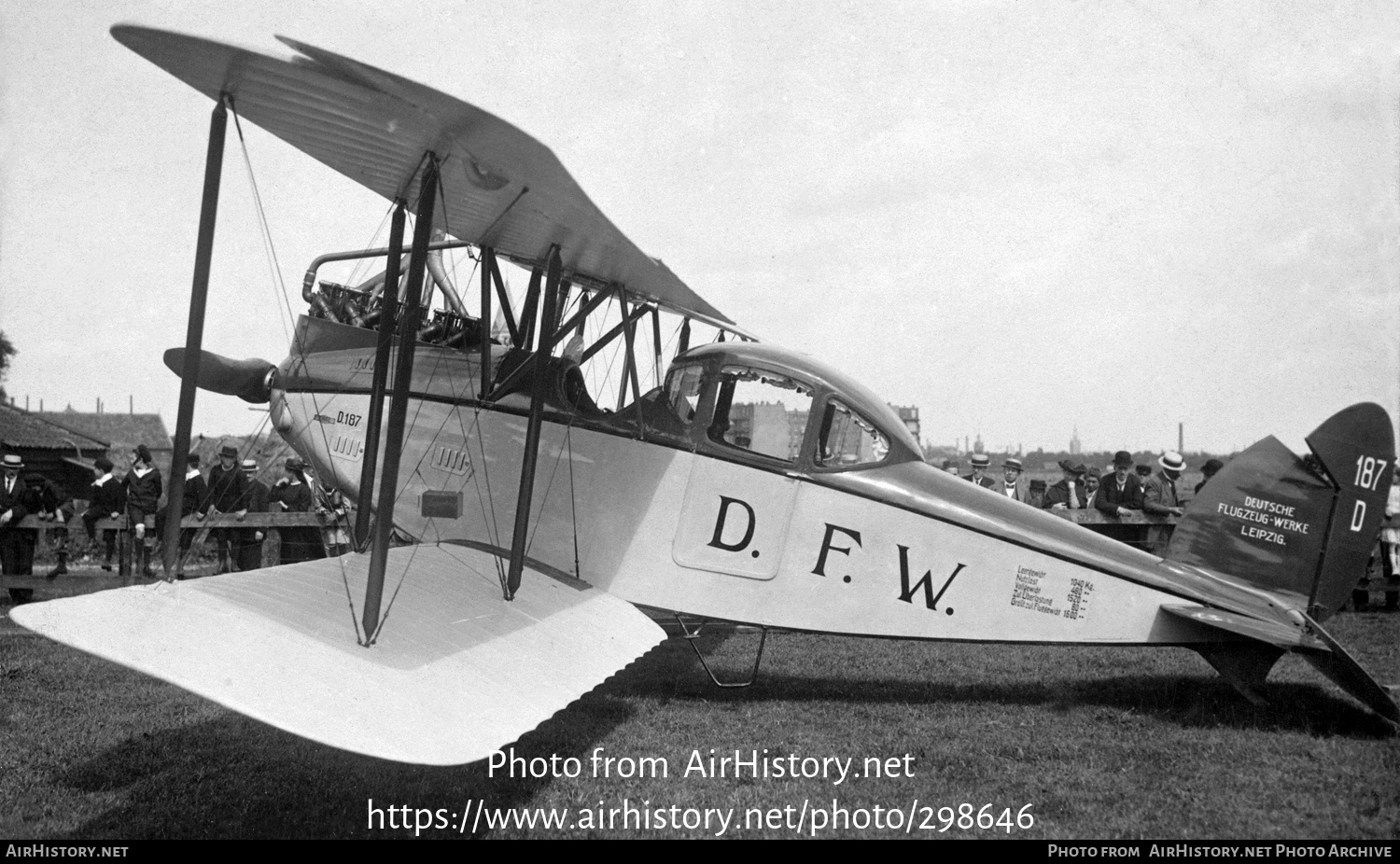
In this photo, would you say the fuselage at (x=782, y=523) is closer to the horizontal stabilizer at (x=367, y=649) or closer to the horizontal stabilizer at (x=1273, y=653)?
the horizontal stabilizer at (x=1273, y=653)

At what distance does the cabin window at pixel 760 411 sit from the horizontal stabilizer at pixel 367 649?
1314 millimetres

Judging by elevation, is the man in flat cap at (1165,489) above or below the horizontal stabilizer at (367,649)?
above

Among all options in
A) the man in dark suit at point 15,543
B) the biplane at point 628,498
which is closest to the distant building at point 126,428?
the man in dark suit at point 15,543

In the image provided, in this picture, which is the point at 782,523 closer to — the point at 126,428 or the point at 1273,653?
the point at 1273,653

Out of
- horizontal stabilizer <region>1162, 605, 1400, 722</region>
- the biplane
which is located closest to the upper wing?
the biplane

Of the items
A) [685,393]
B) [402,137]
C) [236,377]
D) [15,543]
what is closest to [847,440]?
[685,393]

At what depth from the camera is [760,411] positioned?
582 centimetres

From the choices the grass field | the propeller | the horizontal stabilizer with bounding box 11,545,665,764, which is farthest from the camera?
the propeller

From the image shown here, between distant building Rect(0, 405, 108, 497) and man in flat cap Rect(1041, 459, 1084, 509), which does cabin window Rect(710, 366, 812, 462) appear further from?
distant building Rect(0, 405, 108, 497)

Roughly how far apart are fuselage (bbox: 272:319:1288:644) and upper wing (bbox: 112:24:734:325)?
3.56 ft

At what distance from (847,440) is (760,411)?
588 mm

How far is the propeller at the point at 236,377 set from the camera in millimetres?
6262

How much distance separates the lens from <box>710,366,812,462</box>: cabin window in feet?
18.4

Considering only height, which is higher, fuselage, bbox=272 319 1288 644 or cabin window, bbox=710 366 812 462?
cabin window, bbox=710 366 812 462
